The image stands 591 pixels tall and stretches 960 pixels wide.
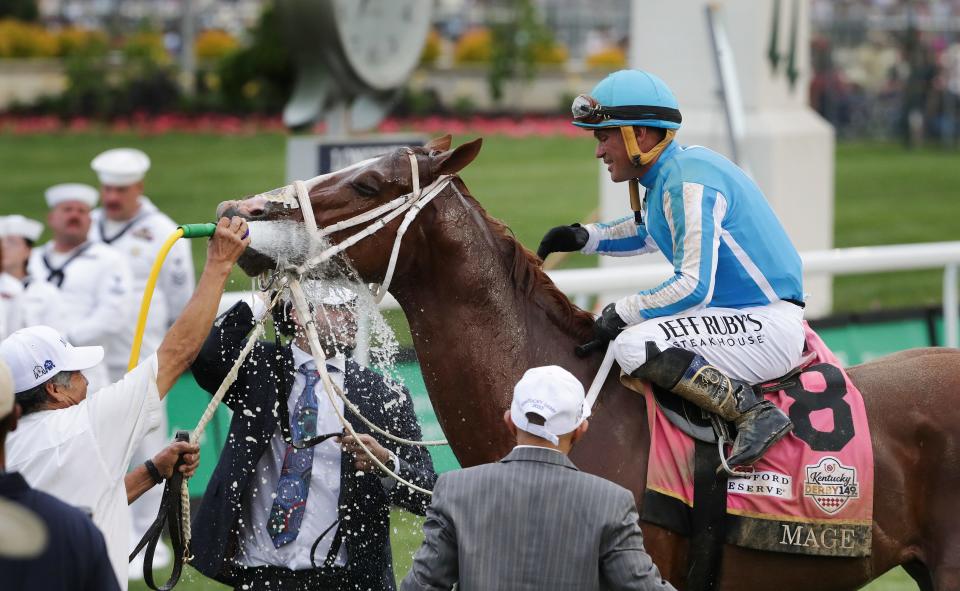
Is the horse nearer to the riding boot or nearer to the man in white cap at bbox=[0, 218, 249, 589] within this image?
the riding boot

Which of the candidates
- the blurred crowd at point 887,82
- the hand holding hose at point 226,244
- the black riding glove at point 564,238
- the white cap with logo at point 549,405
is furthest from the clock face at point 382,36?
the blurred crowd at point 887,82

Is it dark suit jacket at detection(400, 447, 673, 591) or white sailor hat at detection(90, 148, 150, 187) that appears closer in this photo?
dark suit jacket at detection(400, 447, 673, 591)

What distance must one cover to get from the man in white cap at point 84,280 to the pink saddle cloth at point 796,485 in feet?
12.4

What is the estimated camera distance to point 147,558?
4008 millimetres

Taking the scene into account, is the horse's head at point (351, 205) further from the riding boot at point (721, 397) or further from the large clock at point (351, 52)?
the large clock at point (351, 52)

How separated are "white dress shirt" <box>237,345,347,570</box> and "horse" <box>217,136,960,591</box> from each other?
415 mm

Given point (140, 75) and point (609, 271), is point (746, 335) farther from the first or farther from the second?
point (140, 75)

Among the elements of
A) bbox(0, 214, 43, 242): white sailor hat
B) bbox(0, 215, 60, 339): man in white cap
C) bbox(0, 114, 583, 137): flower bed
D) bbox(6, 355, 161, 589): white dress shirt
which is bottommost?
bbox(0, 114, 583, 137): flower bed

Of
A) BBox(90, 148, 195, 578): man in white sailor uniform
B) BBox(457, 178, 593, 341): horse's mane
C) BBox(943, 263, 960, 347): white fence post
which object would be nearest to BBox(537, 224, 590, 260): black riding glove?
BBox(457, 178, 593, 341): horse's mane

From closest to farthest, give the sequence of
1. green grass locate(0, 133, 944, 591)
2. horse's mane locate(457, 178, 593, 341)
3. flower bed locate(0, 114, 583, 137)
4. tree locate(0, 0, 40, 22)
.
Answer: horse's mane locate(457, 178, 593, 341) < green grass locate(0, 133, 944, 591) < flower bed locate(0, 114, 583, 137) < tree locate(0, 0, 40, 22)

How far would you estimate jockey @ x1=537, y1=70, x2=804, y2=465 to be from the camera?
3982mm

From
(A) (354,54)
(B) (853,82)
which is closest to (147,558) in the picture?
(A) (354,54)

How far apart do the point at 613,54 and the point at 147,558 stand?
82.7ft

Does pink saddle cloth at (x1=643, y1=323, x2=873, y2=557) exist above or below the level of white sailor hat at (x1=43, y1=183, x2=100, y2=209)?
→ below
